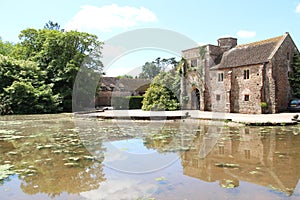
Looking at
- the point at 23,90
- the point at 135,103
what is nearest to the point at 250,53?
the point at 135,103

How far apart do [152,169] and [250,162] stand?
2623mm

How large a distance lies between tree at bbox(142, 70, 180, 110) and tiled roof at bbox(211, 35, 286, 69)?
17.3 ft

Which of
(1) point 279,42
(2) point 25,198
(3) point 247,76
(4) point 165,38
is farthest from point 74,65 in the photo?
(2) point 25,198

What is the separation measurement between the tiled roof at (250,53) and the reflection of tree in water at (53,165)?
17.5 meters

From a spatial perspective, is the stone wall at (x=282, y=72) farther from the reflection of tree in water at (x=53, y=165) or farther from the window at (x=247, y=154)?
the reflection of tree in water at (x=53, y=165)

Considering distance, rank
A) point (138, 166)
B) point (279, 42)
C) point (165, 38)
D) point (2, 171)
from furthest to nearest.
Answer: point (279, 42) < point (165, 38) < point (138, 166) < point (2, 171)

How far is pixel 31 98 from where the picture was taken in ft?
78.0

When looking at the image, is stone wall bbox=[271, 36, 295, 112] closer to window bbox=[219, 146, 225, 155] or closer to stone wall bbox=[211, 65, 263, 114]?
stone wall bbox=[211, 65, 263, 114]

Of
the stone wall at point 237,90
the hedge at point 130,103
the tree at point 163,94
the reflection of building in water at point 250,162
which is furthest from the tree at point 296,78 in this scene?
the hedge at point 130,103

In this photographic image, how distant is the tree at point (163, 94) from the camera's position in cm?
2534

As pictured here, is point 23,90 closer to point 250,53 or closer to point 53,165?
point 53,165

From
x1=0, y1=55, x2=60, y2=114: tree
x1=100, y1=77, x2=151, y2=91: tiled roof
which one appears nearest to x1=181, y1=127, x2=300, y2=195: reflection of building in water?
x1=0, y1=55, x2=60, y2=114: tree

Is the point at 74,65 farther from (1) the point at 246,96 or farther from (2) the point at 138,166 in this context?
(2) the point at 138,166

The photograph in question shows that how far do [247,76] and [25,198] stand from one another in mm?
21049
